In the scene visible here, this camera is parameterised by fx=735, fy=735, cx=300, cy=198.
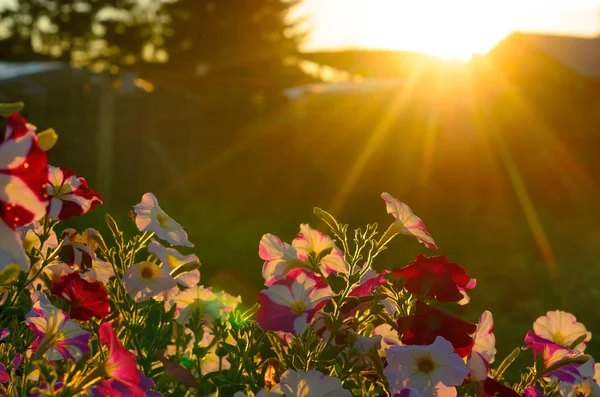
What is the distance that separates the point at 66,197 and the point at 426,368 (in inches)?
26.2

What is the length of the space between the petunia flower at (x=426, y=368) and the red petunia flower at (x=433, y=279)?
0.09 metres

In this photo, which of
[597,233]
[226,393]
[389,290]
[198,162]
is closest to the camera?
[389,290]

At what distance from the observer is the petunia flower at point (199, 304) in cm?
142

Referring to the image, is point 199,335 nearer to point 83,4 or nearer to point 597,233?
point 597,233

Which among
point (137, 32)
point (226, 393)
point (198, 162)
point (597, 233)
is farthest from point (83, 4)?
point (226, 393)

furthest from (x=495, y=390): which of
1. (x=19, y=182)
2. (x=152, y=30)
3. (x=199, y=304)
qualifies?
(x=152, y=30)

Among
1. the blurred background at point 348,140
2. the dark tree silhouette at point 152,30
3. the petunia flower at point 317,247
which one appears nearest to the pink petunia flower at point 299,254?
Result: the petunia flower at point 317,247

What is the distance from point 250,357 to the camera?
50.5 inches

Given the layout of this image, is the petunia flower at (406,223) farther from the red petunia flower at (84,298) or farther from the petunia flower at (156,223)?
the red petunia flower at (84,298)

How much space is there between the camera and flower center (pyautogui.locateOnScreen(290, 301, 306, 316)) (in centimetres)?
117

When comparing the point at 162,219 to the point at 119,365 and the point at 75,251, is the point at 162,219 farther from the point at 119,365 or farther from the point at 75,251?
the point at 119,365

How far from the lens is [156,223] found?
142 cm

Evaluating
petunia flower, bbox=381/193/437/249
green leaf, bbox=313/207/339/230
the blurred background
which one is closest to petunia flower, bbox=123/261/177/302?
green leaf, bbox=313/207/339/230

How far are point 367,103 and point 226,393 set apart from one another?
14.5 metres
